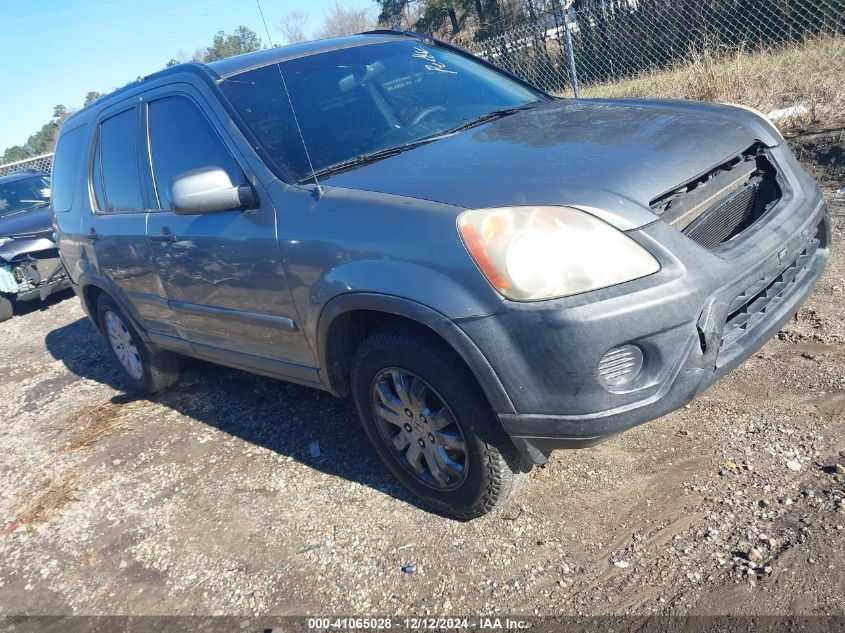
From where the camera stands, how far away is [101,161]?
444 cm

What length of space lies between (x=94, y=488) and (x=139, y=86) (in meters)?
2.34

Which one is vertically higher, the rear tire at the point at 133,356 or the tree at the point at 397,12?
the tree at the point at 397,12

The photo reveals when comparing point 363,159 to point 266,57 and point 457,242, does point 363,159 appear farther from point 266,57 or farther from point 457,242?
point 266,57

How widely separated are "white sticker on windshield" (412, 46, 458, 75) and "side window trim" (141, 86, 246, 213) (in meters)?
1.23

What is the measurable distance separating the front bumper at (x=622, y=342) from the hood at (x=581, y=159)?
0.21 meters

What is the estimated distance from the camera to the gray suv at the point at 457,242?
2211 mm

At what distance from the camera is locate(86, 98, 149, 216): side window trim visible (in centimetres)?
395

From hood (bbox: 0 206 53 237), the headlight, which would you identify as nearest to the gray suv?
the headlight

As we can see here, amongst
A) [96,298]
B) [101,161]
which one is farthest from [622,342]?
[96,298]

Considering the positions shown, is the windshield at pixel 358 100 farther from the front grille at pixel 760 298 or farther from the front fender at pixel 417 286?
the front grille at pixel 760 298

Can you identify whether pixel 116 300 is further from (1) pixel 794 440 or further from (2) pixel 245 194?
(1) pixel 794 440

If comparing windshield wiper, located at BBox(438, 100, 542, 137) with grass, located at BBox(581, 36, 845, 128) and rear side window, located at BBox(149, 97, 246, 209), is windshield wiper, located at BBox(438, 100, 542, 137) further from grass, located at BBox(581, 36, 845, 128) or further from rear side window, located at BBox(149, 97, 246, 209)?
grass, located at BBox(581, 36, 845, 128)

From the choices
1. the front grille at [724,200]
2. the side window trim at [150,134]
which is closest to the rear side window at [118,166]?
the side window trim at [150,134]

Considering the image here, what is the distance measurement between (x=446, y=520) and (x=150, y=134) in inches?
105
